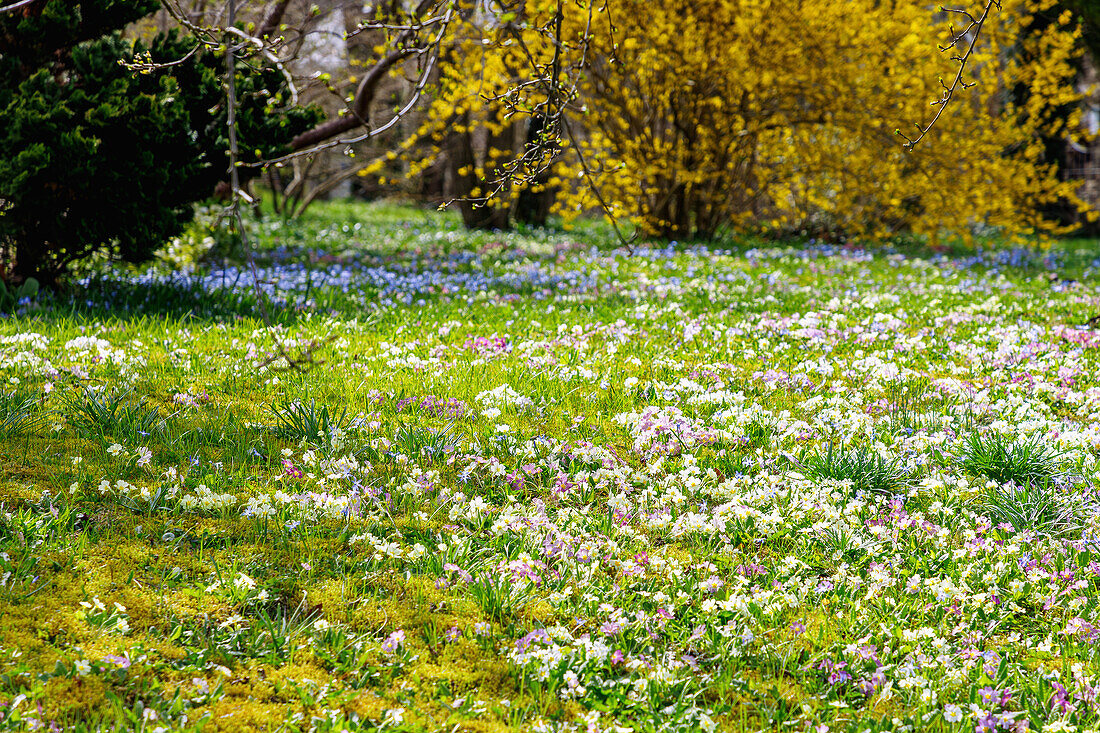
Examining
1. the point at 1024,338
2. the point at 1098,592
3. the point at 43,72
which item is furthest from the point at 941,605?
the point at 43,72

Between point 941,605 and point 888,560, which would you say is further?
point 888,560

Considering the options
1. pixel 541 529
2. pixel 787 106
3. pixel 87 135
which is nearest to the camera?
pixel 541 529

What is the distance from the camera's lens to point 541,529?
10.4 feet

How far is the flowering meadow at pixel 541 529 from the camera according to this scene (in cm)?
238

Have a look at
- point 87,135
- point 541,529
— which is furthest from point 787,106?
point 541,529

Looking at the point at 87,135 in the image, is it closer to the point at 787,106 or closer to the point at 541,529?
the point at 541,529

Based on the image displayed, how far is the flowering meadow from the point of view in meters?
2.38

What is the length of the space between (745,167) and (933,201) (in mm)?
2796

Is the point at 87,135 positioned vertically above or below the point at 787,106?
below

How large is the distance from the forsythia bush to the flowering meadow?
21.1ft

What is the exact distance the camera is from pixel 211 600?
2693mm

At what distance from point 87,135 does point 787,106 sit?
931cm

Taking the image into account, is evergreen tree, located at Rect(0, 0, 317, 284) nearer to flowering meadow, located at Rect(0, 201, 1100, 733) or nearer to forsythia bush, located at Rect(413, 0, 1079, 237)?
flowering meadow, located at Rect(0, 201, 1100, 733)

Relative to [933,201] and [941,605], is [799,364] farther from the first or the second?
[933,201]
